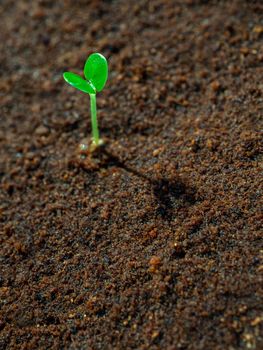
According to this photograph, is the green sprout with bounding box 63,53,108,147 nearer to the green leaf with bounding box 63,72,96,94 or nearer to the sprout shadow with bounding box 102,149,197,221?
the green leaf with bounding box 63,72,96,94

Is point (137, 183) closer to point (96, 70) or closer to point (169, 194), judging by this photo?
point (169, 194)

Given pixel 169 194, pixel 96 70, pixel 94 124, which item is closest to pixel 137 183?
pixel 169 194

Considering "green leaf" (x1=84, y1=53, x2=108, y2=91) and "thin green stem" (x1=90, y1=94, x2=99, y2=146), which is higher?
"green leaf" (x1=84, y1=53, x2=108, y2=91)

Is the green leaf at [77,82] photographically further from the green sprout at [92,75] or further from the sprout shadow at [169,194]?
the sprout shadow at [169,194]

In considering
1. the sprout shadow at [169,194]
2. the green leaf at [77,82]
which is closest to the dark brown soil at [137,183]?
the sprout shadow at [169,194]

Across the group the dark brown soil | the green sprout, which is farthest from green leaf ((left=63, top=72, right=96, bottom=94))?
the dark brown soil

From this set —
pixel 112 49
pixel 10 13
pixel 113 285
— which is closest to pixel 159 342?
pixel 113 285
